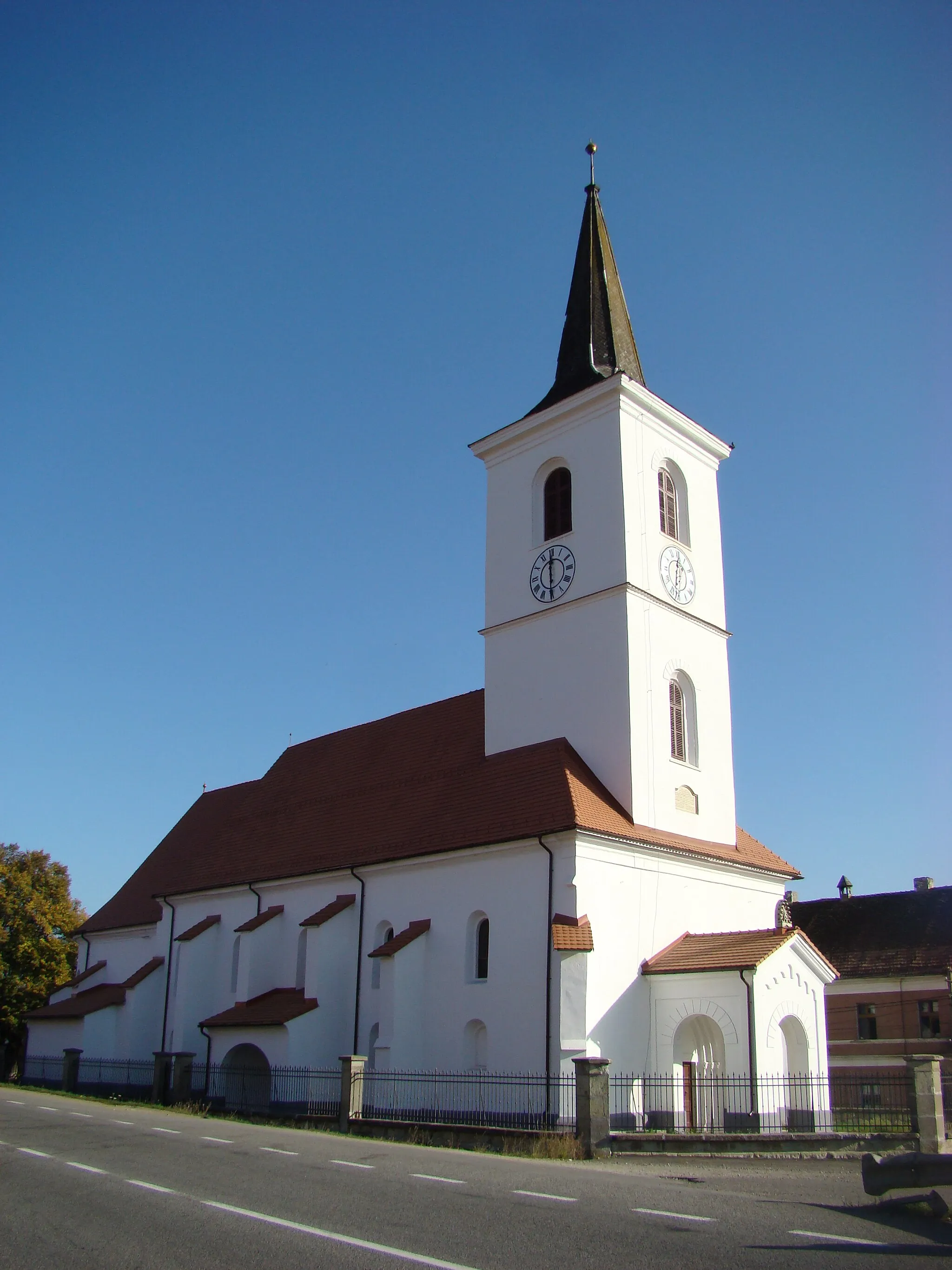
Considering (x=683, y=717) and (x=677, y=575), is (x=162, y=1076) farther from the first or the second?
(x=677, y=575)

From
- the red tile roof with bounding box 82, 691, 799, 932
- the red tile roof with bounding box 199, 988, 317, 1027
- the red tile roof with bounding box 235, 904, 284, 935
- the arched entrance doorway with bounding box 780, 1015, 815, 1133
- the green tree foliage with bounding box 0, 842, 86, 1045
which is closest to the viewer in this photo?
the arched entrance doorway with bounding box 780, 1015, 815, 1133

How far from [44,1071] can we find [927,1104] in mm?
26957

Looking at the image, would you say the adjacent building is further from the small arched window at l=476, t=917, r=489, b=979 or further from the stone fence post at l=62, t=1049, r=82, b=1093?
the stone fence post at l=62, t=1049, r=82, b=1093

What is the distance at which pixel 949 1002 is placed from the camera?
38.5 m

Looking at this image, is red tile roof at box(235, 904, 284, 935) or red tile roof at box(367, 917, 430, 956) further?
red tile roof at box(235, 904, 284, 935)

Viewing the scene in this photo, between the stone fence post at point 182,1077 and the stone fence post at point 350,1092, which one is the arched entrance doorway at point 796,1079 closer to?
the stone fence post at point 350,1092

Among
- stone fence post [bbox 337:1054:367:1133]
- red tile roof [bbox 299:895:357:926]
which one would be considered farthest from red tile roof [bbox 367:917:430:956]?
stone fence post [bbox 337:1054:367:1133]

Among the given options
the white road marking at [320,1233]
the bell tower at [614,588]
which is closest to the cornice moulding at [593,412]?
the bell tower at [614,588]

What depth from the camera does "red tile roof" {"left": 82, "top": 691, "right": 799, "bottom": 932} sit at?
22453 mm

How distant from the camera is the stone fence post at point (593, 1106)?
15617 millimetres

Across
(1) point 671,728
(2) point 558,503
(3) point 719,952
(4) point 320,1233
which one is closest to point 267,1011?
(3) point 719,952

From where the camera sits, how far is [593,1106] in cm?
1591

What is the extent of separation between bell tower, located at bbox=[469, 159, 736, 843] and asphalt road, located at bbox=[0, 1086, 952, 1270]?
33.5 ft

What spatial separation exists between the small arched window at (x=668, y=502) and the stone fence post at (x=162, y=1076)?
1749cm
